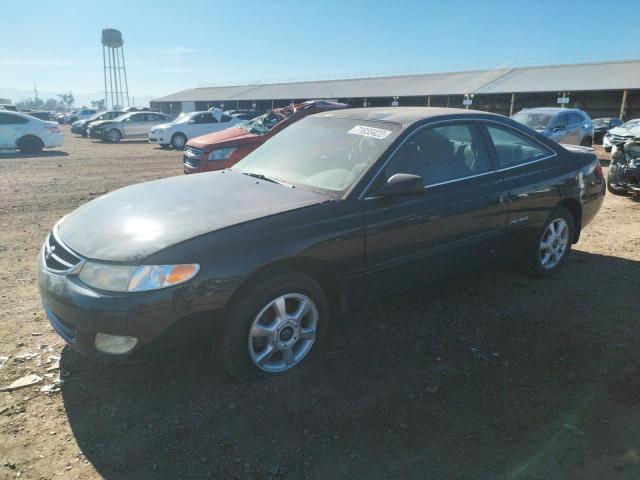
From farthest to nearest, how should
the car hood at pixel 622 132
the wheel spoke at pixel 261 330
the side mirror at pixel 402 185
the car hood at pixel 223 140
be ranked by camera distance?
the car hood at pixel 622 132 < the car hood at pixel 223 140 < the side mirror at pixel 402 185 < the wheel spoke at pixel 261 330

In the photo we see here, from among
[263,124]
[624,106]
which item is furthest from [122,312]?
[624,106]

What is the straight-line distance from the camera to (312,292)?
302cm

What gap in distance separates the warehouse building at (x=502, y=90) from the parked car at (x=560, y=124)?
17907 mm

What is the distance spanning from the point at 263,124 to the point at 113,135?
15.7m

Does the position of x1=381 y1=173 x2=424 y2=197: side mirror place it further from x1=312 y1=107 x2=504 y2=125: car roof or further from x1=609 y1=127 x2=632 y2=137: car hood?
x1=609 y1=127 x2=632 y2=137: car hood

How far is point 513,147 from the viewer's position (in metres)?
4.27

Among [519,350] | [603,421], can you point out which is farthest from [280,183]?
[603,421]

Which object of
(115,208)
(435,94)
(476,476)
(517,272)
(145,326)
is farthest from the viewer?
(435,94)

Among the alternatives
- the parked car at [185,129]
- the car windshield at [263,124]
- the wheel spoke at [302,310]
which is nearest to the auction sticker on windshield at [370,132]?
the wheel spoke at [302,310]

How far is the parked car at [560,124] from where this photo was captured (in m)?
12.6

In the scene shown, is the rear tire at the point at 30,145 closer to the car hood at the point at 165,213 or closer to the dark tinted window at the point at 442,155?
the car hood at the point at 165,213

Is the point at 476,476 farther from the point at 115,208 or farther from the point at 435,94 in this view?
the point at 435,94

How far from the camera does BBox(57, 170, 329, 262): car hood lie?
2.70 m

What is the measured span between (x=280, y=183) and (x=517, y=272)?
273cm
